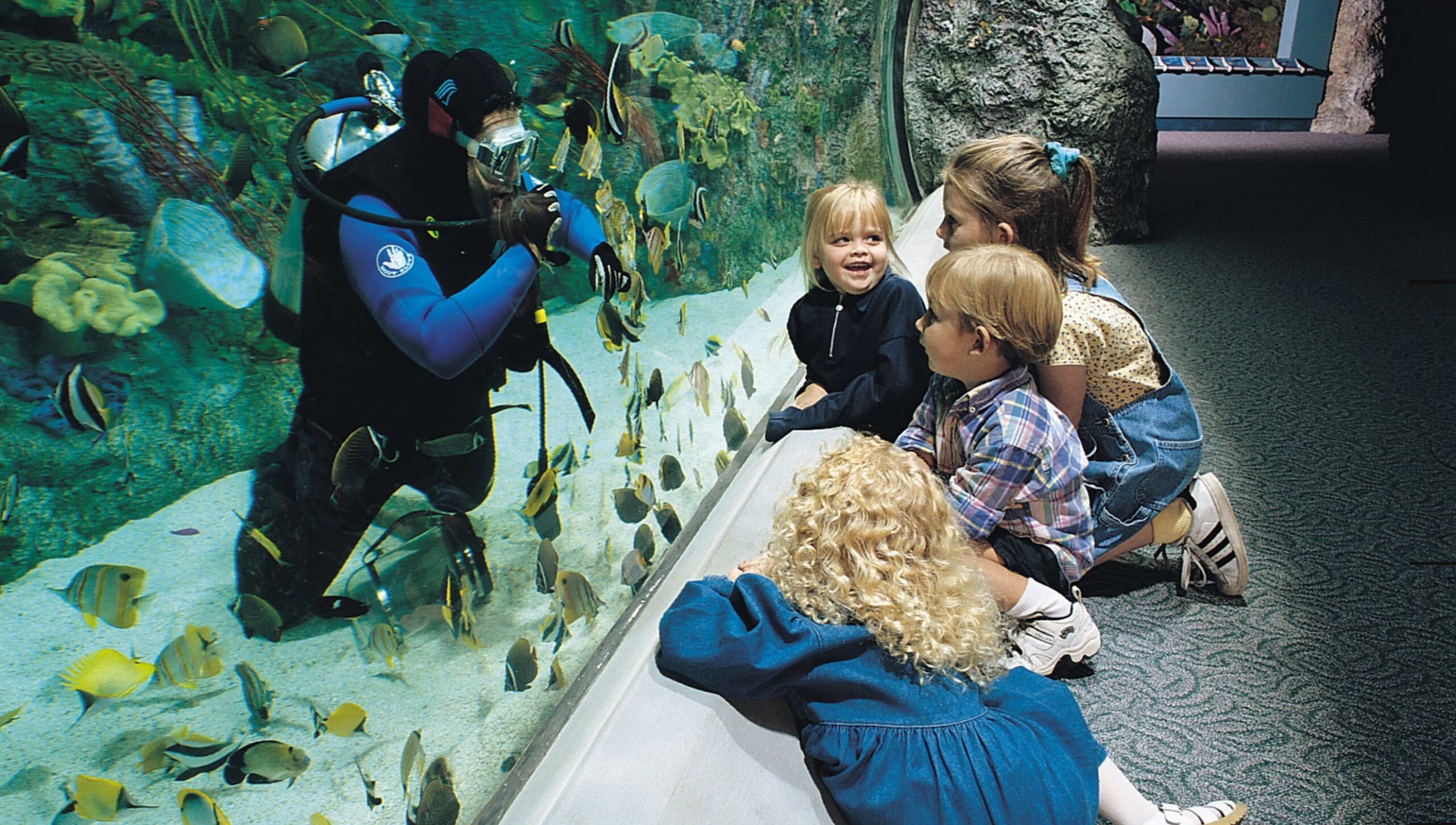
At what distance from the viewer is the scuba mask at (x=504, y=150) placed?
1.27m

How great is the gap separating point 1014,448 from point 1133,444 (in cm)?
65

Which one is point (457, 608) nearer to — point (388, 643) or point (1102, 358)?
point (388, 643)

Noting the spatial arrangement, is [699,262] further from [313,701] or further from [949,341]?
[313,701]

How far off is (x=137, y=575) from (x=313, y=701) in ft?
1.07

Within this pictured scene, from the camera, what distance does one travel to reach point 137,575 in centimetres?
93

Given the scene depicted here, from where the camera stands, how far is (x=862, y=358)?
268cm

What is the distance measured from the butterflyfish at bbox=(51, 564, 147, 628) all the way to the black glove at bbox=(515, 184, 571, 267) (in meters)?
0.72

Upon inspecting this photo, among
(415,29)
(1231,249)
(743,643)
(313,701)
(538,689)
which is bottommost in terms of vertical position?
(1231,249)

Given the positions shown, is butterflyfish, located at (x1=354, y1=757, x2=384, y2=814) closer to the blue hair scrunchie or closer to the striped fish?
the striped fish

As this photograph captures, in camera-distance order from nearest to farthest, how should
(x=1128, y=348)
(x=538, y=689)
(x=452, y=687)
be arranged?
1. (x=452, y=687)
2. (x=538, y=689)
3. (x=1128, y=348)

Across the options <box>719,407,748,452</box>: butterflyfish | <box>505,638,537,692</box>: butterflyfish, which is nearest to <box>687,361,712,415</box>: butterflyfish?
<box>719,407,748,452</box>: butterflyfish

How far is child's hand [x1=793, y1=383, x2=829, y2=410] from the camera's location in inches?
109

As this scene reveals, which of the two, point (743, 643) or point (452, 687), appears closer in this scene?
point (452, 687)

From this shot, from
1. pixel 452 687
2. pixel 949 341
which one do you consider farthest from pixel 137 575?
pixel 949 341
